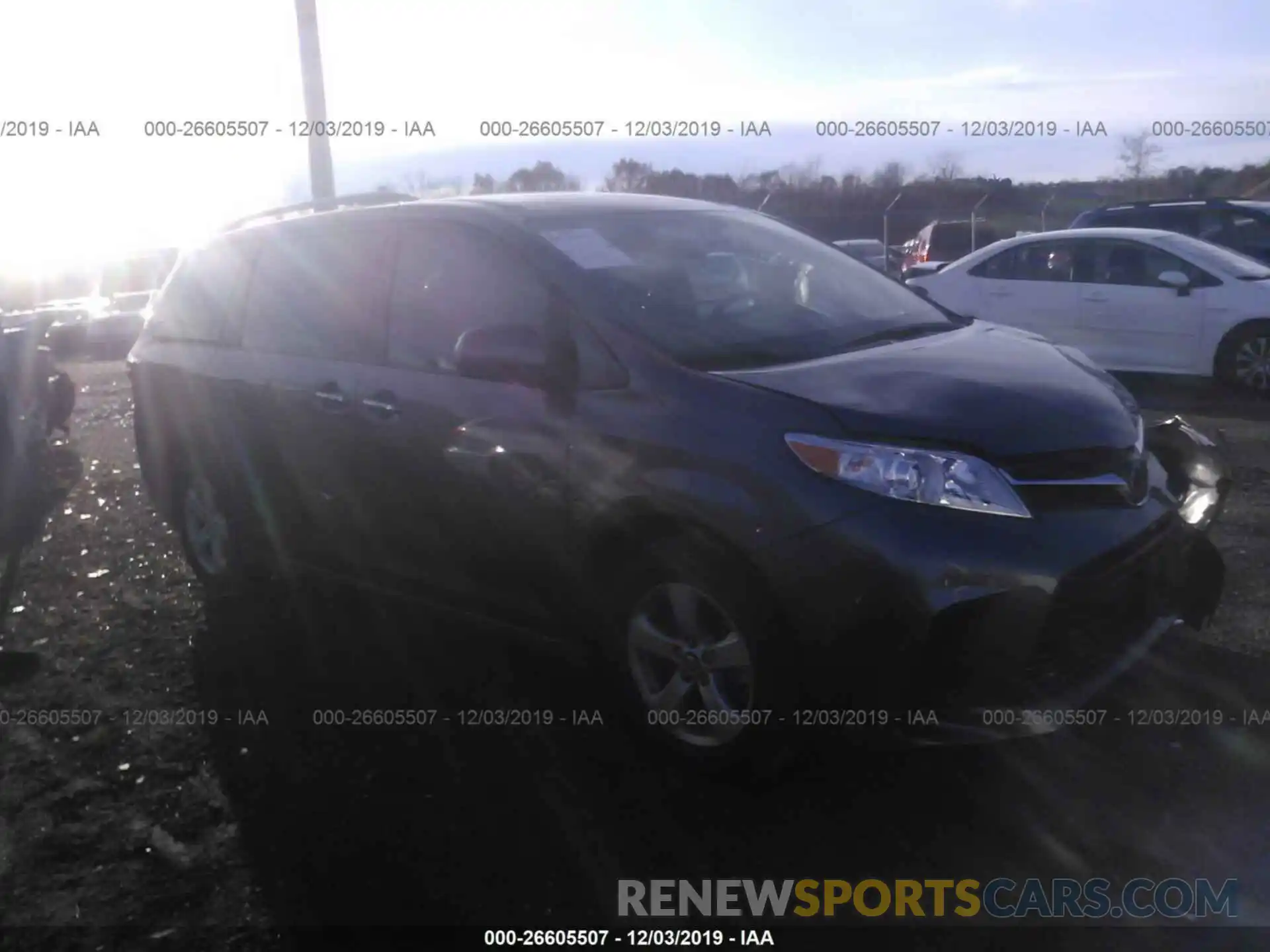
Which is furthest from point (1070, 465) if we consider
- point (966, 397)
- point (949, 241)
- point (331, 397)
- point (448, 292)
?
point (949, 241)

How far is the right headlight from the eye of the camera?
3.47 m

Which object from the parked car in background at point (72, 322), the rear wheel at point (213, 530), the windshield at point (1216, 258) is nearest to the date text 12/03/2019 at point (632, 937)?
the rear wheel at point (213, 530)

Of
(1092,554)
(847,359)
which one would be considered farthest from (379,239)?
(1092,554)

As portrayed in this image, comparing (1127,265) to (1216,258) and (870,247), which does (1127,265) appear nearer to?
(1216,258)

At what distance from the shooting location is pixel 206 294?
604cm

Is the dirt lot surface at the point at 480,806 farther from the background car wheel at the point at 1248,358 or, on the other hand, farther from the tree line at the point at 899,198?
the tree line at the point at 899,198

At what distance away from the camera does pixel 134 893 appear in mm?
3564

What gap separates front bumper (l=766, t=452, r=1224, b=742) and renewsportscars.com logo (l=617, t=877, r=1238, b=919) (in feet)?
1.29

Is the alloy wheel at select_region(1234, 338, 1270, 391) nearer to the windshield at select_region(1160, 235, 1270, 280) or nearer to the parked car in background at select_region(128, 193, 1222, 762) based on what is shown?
the windshield at select_region(1160, 235, 1270, 280)

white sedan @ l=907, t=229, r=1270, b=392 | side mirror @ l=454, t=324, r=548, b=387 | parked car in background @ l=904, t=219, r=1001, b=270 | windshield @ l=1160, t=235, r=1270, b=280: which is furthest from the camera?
parked car in background @ l=904, t=219, r=1001, b=270

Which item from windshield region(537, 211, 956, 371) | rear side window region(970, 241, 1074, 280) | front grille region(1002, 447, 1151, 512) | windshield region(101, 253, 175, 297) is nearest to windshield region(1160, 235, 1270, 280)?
rear side window region(970, 241, 1074, 280)

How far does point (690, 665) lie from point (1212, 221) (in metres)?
12.2

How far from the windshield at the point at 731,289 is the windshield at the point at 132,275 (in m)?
25.7

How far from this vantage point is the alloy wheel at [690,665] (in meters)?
3.73
